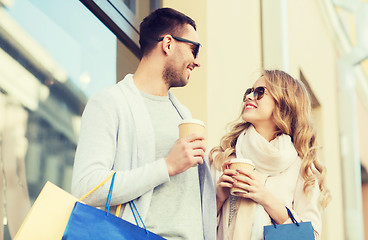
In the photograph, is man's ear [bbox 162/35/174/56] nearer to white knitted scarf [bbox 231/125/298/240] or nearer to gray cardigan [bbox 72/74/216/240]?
gray cardigan [bbox 72/74/216/240]

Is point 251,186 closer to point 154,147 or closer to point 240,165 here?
point 240,165

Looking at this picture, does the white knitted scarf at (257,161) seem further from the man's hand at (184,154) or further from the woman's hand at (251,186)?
the man's hand at (184,154)

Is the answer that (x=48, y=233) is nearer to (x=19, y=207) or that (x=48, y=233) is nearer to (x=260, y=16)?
(x=19, y=207)

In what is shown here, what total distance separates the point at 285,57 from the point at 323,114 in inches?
121

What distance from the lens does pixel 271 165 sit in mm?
2830

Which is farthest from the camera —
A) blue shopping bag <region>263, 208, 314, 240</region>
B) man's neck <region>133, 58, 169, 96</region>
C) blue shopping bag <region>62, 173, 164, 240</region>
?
man's neck <region>133, 58, 169, 96</region>

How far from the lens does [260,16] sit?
6.04 meters

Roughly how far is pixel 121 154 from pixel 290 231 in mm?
816

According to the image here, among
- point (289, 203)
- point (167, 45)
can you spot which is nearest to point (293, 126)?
point (289, 203)

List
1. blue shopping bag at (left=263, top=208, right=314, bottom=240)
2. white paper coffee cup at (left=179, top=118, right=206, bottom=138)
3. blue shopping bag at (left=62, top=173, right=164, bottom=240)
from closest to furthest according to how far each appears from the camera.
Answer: blue shopping bag at (left=62, top=173, right=164, bottom=240) < white paper coffee cup at (left=179, top=118, right=206, bottom=138) < blue shopping bag at (left=263, top=208, right=314, bottom=240)

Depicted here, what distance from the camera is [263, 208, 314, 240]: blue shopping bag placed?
249 centimetres

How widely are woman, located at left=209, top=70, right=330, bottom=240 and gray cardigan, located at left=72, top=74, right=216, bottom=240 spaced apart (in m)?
0.25

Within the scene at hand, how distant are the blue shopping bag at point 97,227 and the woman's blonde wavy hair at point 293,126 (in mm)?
951

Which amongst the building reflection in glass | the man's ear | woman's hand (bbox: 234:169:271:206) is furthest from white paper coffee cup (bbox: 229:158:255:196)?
the building reflection in glass
